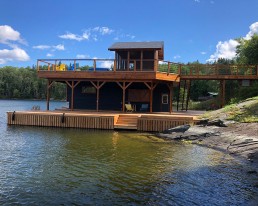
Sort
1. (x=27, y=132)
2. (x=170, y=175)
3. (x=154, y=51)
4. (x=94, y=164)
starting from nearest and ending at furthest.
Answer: (x=170, y=175)
(x=94, y=164)
(x=27, y=132)
(x=154, y=51)

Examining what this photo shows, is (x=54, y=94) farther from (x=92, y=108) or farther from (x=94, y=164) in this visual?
(x=94, y=164)

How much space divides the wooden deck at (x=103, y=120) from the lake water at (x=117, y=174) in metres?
4.26

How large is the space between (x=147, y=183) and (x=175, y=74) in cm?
1639

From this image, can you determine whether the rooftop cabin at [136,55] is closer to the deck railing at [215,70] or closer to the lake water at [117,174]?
the deck railing at [215,70]

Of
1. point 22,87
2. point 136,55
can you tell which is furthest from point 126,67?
point 22,87

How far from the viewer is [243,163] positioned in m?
10.8

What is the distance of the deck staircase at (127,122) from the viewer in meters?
19.4

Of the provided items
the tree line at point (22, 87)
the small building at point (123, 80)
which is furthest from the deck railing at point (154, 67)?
the tree line at point (22, 87)

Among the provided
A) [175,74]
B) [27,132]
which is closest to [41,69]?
[27,132]

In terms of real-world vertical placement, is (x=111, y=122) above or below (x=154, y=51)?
below

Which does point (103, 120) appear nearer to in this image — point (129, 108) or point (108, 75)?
point (129, 108)

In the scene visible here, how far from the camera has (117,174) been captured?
9102 millimetres

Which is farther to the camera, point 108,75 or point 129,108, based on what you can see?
point 129,108

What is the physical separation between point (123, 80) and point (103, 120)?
4.15 metres
